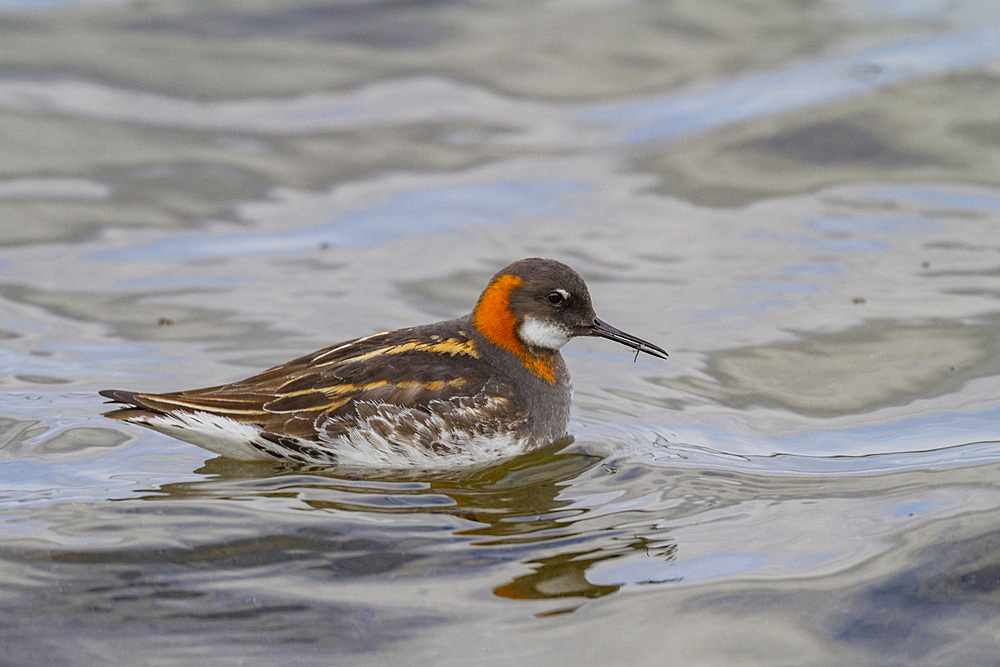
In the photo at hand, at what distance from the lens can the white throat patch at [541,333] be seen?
8.46 metres

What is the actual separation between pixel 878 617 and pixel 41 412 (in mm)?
5529

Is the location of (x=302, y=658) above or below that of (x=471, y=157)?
below

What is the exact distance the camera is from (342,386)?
7906 millimetres

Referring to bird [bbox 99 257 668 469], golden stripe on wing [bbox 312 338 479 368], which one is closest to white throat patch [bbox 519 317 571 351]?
bird [bbox 99 257 668 469]

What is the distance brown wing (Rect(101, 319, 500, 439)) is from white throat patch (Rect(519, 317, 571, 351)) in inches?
15.3

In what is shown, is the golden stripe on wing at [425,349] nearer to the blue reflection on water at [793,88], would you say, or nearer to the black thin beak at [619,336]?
the black thin beak at [619,336]

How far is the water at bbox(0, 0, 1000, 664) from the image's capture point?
5.95 m

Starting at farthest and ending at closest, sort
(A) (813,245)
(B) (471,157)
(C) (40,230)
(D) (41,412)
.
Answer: (B) (471,157) → (C) (40,230) → (A) (813,245) → (D) (41,412)

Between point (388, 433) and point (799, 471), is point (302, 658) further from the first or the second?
point (799, 471)

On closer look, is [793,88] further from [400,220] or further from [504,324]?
[504,324]

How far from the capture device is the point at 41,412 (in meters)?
8.24

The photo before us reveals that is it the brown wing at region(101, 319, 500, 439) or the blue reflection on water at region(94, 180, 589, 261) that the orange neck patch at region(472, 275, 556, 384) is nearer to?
the brown wing at region(101, 319, 500, 439)

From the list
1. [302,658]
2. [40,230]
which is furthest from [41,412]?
[40,230]

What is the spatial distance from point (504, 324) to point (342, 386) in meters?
1.28
